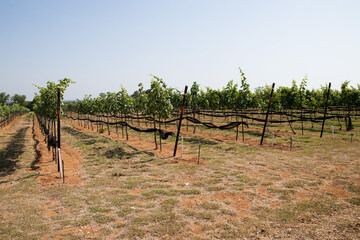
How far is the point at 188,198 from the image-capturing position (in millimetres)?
7707

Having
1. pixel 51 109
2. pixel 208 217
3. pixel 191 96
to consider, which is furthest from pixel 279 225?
pixel 191 96

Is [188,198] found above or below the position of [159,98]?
below

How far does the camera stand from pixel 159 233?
5.56 m

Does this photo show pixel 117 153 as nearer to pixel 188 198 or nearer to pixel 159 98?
pixel 159 98

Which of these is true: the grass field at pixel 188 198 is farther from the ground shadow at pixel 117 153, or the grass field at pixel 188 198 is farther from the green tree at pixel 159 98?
the green tree at pixel 159 98

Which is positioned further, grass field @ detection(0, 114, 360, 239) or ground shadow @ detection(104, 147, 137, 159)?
ground shadow @ detection(104, 147, 137, 159)

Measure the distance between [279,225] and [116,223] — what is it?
451cm

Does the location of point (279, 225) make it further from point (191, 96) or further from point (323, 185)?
point (191, 96)

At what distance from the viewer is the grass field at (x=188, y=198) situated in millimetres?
5703

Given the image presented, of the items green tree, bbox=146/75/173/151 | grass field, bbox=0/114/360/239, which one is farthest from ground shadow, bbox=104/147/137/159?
green tree, bbox=146/75/173/151

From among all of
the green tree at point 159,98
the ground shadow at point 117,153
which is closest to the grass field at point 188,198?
the ground shadow at point 117,153

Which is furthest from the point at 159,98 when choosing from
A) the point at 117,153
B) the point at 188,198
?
the point at 188,198

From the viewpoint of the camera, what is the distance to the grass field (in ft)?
18.7

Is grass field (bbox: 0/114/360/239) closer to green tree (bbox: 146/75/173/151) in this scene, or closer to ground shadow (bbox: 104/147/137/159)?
ground shadow (bbox: 104/147/137/159)
